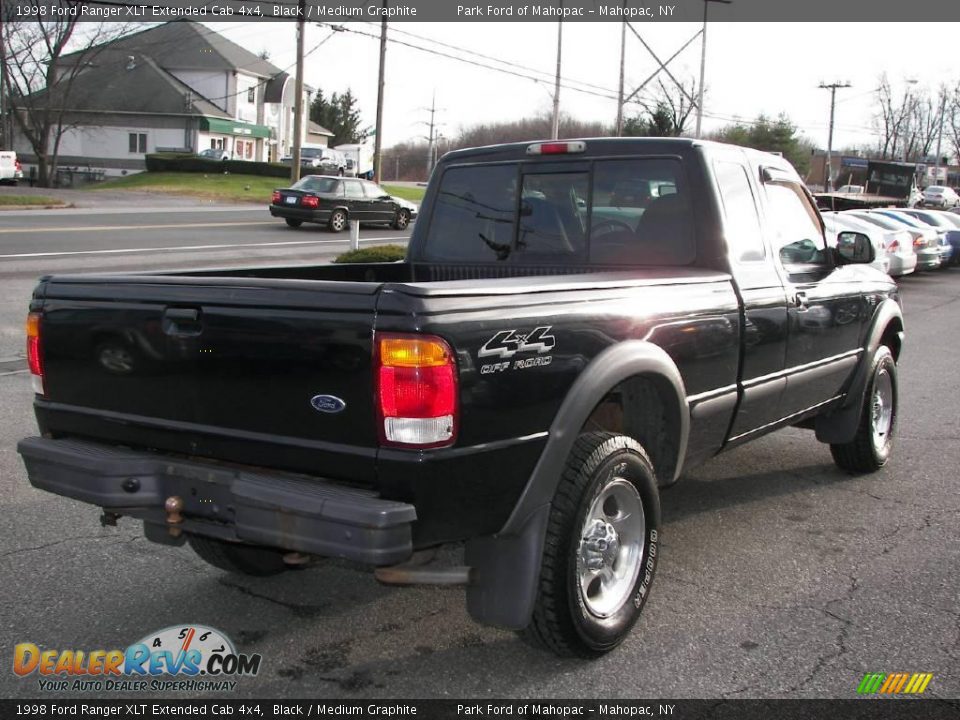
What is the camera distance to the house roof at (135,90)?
60594mm

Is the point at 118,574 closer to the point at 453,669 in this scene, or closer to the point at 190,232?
the point at 453,669

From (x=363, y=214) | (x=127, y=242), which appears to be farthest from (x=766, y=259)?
(x=363, y=214)

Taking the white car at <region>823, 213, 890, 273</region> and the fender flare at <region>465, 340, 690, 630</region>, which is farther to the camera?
the white car at <region>823, 213, 890, 273</region>

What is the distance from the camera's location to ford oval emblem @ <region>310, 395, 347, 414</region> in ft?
9.89

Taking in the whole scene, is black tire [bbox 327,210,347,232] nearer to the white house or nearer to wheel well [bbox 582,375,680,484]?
wheel well [bbox 582,375,680,484]

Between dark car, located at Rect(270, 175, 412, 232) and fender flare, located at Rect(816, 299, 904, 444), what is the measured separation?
71.0 feet

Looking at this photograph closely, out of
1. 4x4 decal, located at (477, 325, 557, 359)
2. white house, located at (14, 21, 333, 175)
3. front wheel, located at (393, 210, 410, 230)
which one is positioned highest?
white house, located at (14, 21, 333, 175)

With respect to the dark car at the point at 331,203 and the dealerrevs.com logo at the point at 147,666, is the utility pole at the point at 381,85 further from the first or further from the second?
the dealerrevs.com logo at the point at 147,666

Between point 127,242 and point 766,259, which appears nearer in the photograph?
point 766,259

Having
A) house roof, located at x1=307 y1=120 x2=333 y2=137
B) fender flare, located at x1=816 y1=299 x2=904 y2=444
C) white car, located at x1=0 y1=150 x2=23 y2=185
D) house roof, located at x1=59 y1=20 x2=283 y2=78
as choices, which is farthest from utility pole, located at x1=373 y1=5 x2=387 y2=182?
house roof, located at x1=307 y1=120 x2=333 y2=137

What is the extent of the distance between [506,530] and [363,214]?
26.6 metres

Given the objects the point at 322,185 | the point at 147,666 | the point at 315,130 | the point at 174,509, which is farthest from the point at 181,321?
the point at 315,130

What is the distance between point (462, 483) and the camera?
9.96 ft

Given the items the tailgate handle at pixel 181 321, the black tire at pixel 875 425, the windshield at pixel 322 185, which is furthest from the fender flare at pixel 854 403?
the windshield at pixel 322 185
